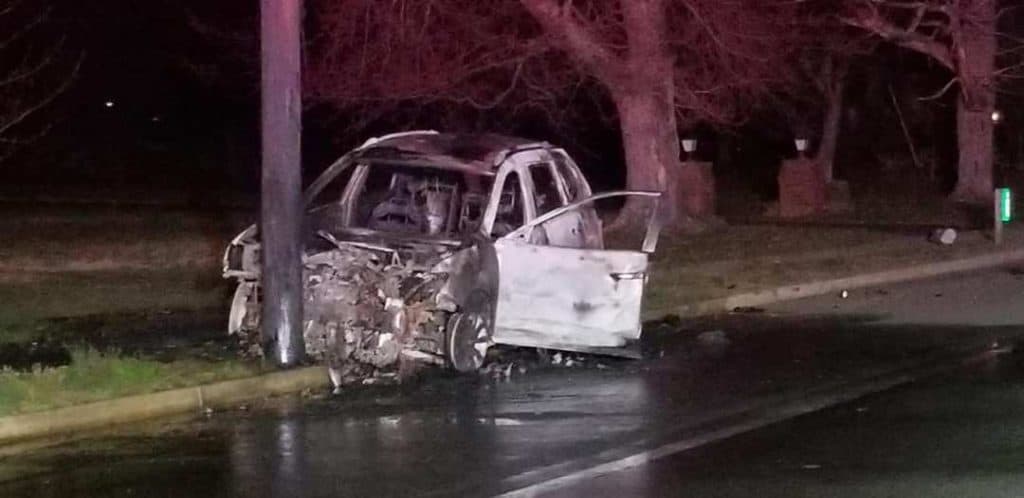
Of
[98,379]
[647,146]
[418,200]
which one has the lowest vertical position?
[98,379]

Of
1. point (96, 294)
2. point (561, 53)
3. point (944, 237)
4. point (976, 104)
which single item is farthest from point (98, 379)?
point (976, 104)

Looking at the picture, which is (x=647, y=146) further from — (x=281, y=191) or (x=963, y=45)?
(x=281, y=191)

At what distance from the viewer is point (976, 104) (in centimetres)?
3556

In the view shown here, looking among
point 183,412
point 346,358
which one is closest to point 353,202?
point 346,358

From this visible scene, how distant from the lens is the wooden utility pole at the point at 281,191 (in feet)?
42.8

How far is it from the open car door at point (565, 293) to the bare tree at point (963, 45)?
713 inches

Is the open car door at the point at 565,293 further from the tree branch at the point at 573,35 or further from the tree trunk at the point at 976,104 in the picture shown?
the tree trunk at the point at 976,104

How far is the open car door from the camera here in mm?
13773

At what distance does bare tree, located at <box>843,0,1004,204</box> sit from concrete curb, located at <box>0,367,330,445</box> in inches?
809

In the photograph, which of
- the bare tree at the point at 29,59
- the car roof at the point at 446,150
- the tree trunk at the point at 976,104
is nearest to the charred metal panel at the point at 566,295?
the car roof at the point at 446,150

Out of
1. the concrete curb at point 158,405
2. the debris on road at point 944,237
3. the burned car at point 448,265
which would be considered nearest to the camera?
the concrete curb at point 158,405

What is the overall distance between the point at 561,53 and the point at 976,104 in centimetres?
1256

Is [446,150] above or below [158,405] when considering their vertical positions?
above

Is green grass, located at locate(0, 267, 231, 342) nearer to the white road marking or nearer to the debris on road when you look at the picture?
the white road marking
